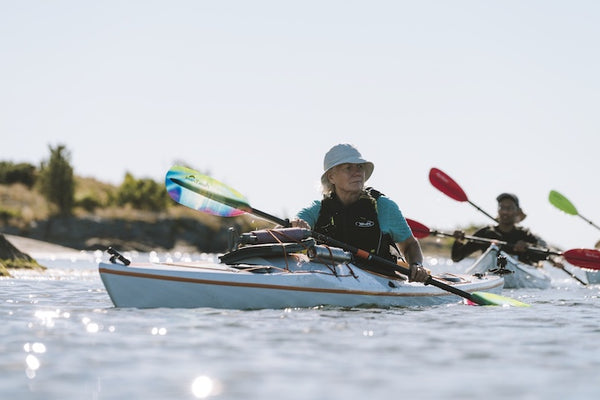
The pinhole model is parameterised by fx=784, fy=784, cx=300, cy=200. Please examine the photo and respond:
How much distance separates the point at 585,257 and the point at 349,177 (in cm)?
660

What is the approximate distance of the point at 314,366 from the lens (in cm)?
387

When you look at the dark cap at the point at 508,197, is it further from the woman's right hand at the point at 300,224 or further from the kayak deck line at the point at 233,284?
the woman's right hand at the point at 300,224

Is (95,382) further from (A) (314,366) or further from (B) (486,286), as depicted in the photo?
(B) (486,286)

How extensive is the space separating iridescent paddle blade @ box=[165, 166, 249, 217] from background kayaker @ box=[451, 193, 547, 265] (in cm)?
734

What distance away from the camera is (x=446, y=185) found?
1358 centimetres

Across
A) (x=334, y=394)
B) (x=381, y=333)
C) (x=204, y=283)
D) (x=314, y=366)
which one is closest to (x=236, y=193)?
(x=204, y=283)

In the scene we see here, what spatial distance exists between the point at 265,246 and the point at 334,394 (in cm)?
360

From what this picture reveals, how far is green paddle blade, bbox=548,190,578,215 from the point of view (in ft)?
49.0

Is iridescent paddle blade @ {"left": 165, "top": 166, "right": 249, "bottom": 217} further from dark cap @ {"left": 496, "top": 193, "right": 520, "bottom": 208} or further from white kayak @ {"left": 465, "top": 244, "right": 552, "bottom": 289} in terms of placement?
dark cap @ {"left": 496, "top": 193, "right": 520, "bottom": 208}

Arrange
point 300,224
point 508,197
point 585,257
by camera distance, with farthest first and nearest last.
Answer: point 508,197 < point 585,257 < point 300,224

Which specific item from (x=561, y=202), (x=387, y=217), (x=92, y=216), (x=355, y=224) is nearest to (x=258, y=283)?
(x=355, y=224)

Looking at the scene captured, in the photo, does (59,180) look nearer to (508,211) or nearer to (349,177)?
(508,211)

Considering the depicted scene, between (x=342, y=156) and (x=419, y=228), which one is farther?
(x=419, y=228)

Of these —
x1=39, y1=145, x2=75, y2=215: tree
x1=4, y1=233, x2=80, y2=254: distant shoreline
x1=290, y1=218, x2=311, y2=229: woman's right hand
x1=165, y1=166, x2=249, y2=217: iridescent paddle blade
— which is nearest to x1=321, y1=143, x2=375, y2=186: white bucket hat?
x1=290, y1=218, x2=311, y2=229: woman's right hand
